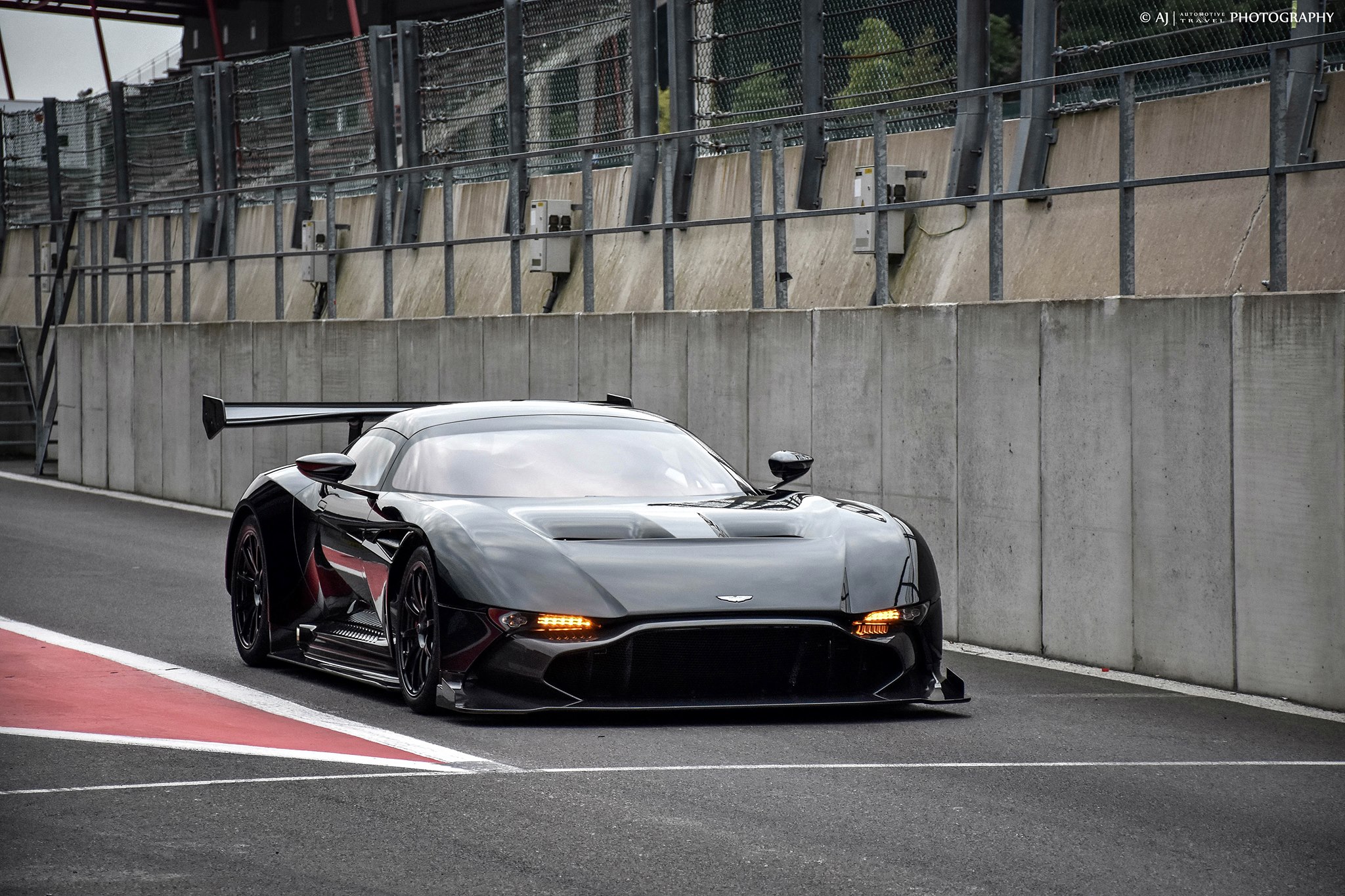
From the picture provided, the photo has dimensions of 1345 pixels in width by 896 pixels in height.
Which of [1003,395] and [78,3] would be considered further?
[78,3]

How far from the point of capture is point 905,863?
204 inches

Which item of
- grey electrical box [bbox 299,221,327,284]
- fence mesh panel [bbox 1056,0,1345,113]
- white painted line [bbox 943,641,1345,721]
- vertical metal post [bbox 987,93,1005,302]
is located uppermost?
fence mesh panel [bbox 1056,0,1345,113]

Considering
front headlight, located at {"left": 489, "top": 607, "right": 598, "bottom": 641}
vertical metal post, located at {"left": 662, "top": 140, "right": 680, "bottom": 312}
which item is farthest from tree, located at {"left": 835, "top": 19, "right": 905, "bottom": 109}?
front headlight, located at {"left": 489, "top": 607, "right": 598, "bottom": 641}

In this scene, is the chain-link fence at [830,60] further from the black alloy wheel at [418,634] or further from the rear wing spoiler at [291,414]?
the black alloy wheel at [418,634]

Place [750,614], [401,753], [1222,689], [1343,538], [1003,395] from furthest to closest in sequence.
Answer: [1003,395], [1222,689], [1343,538], [750,614], [401,753]

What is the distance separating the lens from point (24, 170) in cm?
3491

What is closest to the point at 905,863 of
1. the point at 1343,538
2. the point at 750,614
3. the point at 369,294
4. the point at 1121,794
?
the point at 1121,794

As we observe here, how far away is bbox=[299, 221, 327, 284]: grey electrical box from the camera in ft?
71.7

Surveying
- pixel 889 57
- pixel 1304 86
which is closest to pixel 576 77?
pixel 889 57

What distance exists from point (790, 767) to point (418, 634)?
186 centimetres

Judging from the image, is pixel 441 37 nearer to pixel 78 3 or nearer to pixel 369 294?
pixel 369 294

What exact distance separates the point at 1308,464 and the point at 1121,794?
2.89 metres

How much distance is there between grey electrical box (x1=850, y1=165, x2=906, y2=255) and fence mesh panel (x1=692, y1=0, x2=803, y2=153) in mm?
1845

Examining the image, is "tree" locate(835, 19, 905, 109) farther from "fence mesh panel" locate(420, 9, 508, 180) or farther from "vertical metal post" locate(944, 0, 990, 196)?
"fence mesh panel" locate(420, 9, 508, 180)
